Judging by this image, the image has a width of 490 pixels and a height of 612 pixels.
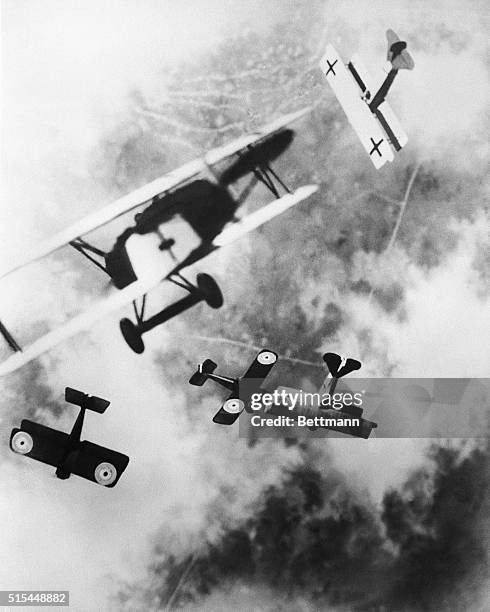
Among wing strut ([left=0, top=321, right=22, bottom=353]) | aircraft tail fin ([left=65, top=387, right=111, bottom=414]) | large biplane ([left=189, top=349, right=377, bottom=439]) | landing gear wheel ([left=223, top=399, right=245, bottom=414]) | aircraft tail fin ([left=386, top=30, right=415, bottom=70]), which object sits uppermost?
aircraft tail fin ([left=386, top=30, right=415, bottom=70])

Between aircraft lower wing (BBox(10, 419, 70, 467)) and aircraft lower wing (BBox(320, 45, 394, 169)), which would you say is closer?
aircraft lower wing (BBox(10, 419, 70, 467))

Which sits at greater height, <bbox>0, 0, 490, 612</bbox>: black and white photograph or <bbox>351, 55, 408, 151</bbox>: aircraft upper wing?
<bbox>351, 55, 408, 151</bbox>: aircraft upper wing

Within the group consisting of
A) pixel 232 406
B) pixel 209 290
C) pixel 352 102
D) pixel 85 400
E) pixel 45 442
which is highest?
pixel 352 102

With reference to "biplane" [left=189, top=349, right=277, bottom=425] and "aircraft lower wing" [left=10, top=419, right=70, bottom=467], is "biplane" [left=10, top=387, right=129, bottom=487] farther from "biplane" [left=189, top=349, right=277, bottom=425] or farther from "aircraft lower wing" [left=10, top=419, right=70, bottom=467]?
"biplane" [left=189, top=349, right=277, bottom=425]

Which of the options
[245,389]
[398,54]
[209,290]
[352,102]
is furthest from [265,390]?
[398,54]

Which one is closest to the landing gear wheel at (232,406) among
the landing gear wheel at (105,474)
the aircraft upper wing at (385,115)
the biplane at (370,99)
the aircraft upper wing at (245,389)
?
the aircraft upper wing at (245,389)

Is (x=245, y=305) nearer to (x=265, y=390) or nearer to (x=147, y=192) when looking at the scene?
(x=265, y=390)

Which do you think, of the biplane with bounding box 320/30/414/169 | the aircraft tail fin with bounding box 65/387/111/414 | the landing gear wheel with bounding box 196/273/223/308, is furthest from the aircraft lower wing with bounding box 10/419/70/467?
the biplane with bounding box 320/30/414/169

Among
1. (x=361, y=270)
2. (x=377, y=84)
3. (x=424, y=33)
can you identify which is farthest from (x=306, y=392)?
(x=424, y=33)
